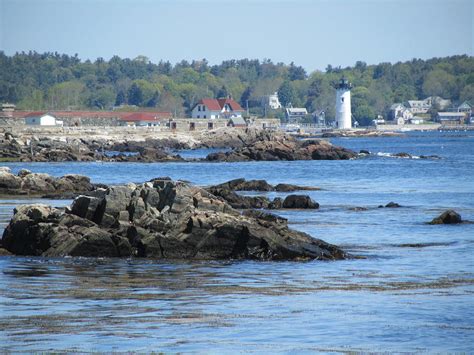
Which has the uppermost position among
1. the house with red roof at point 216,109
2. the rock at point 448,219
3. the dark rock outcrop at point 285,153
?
the house with red roof at point 216,109

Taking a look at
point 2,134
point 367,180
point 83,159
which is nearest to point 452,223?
point 367,180

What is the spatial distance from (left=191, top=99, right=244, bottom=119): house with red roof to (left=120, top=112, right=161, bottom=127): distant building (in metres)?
20.7

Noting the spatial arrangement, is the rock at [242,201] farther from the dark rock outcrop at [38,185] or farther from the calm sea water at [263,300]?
the dark rock outcrop at [38,185]

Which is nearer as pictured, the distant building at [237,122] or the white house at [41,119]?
the white house at [41,119]

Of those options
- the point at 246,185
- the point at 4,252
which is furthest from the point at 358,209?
the point at 4,252

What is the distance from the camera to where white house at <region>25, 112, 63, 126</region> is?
4838 inches

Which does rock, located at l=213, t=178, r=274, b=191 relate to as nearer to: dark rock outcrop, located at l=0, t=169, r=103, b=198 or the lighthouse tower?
dark rock outcrop, located at l=0, t=169, r=103, b=198

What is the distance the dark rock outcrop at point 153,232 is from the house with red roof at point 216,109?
128 meters

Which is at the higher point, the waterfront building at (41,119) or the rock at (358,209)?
the waterfront building at (41,119)

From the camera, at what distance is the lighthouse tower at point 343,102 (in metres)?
152

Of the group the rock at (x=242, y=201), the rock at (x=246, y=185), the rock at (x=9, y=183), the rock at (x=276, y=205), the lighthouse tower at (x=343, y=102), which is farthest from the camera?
the lighthouse tower at (x=343, y=102)

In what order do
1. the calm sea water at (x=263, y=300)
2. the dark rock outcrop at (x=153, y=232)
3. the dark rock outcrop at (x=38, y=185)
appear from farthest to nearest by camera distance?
the dark rock outcrop at (x=38, y=185) → the dark rock outcrop at (x=153, y=232) → the calm sea water at (x=263, y=300)

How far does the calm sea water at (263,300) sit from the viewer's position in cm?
1672

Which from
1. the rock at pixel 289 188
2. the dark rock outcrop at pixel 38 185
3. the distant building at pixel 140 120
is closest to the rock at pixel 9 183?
the dark rock outcrop at pixel 38 185
